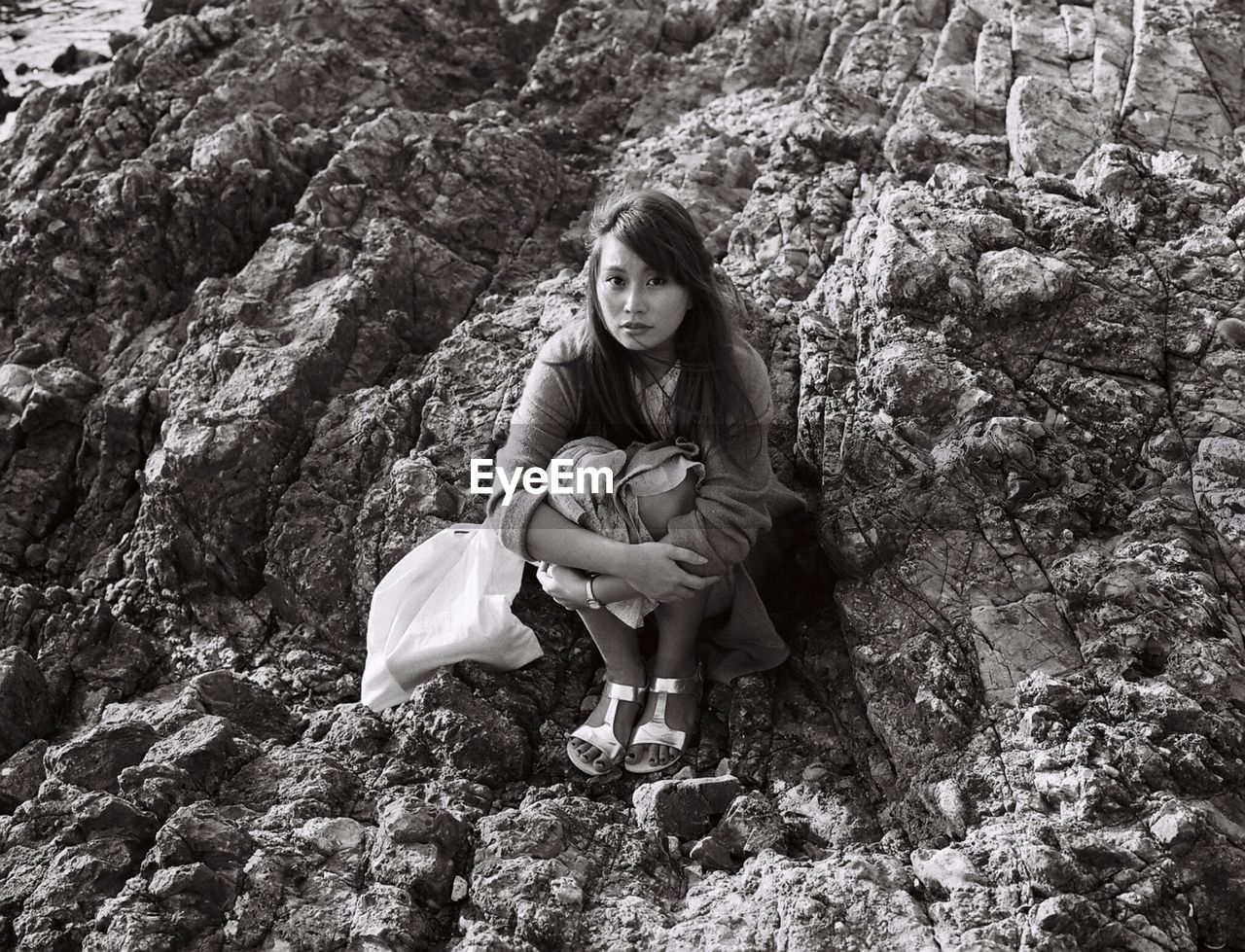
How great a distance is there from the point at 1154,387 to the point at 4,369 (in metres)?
5.08

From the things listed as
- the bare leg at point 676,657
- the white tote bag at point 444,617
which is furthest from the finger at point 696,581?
the white tote bag at point 444,617

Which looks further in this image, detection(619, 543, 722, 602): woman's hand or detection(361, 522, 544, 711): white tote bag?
detection(361, 522, 544, 711): white tote bag

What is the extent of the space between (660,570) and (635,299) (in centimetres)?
85

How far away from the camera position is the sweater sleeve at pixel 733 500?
3.50 m

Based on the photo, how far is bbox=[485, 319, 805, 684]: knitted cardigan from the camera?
3521mm

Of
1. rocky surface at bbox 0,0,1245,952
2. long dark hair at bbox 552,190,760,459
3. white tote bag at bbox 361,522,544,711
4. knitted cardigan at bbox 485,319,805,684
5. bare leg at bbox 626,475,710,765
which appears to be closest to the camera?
rocky surface at bbox 0,0,1245,952

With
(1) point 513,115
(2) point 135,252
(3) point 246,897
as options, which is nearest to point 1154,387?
(3) point 246,897

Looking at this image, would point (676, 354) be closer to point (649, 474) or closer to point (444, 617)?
point (649, 474)

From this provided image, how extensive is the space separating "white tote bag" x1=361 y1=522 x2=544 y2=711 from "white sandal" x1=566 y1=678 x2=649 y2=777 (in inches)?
12.5

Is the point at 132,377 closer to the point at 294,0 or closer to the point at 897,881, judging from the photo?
the point at 294,0

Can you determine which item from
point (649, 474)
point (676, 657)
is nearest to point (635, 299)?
point (649, 474)

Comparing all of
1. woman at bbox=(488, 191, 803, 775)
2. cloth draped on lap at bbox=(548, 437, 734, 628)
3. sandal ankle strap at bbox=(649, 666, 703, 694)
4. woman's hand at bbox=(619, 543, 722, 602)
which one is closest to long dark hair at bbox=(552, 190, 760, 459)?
woman at bbox=(488, 191, 803, 775)

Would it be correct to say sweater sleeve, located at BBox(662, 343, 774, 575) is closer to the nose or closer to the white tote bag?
the nose

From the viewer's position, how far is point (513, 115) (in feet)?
22.0
